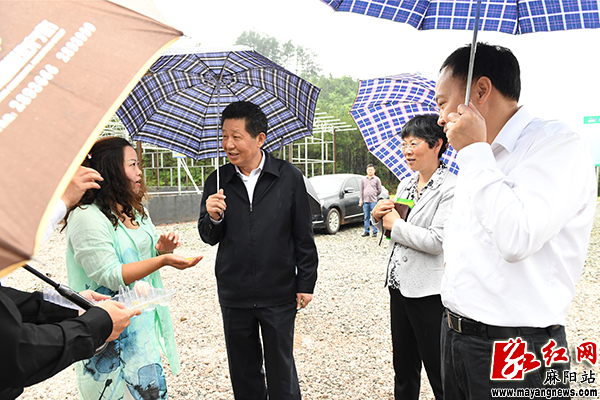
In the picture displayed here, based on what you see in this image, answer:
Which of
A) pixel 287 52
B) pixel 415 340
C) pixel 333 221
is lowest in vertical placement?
pixel 333 221

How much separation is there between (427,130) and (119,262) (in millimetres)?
2083

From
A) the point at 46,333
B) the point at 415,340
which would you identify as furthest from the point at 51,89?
the point at 415,340

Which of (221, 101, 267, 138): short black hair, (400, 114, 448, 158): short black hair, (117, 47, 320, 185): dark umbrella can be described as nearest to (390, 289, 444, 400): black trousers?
(400, 114, 448, 158): short black hair

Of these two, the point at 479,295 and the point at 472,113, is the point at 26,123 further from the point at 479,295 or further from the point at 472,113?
the point at 479,295

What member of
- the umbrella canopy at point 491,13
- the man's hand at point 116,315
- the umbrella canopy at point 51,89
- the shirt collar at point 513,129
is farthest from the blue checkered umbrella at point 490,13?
the man's hand at point 116,315

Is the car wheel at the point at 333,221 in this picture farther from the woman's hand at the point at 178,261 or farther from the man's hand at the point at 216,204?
the woman's hand at the point at 178,261

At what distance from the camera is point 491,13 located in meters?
2.10

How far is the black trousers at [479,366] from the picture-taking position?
152 cm

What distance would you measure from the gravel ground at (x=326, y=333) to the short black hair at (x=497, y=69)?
2.31 m

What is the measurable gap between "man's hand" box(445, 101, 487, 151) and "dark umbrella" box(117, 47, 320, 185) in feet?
5.84

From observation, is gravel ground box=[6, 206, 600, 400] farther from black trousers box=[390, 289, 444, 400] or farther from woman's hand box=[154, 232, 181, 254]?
woman's hand box=[154, 232, 181, 254]

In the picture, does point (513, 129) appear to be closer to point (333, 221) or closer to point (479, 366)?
point (479, 366)

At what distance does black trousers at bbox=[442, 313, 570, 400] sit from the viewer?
1517 millimetres

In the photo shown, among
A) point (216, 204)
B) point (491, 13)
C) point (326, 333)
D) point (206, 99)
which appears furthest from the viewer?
point (326, 333)
